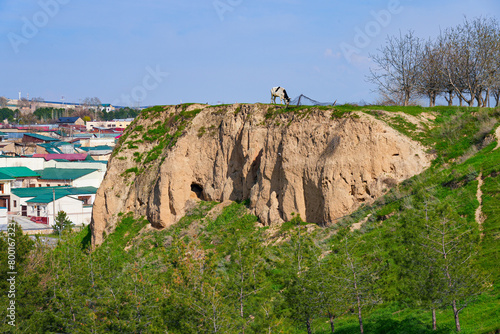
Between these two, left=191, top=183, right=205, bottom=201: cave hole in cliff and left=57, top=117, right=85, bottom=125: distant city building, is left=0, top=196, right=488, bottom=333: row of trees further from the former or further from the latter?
left=57, top=117, right=85, bottom=125: distant city building

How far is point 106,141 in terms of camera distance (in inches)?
4894

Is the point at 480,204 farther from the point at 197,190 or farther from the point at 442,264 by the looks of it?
the point at 197,190

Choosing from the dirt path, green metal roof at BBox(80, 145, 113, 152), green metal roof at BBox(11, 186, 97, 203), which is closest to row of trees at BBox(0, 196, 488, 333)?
the dirt path

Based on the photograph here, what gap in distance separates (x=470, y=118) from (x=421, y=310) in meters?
14.7

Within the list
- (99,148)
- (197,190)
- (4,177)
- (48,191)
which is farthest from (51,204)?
(99,148)

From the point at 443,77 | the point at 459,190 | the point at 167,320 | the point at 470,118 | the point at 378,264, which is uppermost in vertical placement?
the point at 443,77

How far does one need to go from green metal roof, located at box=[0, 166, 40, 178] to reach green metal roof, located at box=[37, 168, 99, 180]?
1.76m

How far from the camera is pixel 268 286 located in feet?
74.6

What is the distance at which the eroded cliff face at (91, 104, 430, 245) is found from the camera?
30469 mm

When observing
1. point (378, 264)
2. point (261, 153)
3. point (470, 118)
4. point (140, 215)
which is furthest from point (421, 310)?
point (140, 215)

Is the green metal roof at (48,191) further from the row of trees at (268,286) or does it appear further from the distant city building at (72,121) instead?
the distant city building at (72,121)

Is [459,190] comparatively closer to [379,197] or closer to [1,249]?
[379,197]

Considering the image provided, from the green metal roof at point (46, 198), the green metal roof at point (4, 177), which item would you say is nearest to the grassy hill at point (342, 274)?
the green metal roof at point (46, 198)

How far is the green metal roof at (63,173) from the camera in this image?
82.9 m
